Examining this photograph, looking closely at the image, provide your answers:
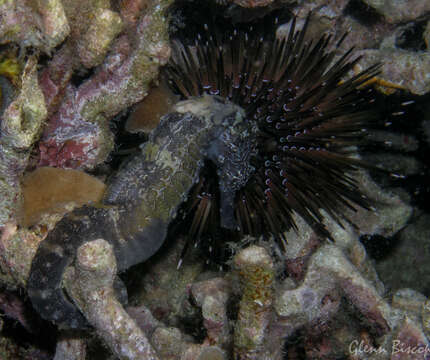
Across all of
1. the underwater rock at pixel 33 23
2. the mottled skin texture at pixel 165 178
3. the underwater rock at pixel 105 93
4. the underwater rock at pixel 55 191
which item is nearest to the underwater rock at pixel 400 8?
the mottled skin texture at pixel 165 178

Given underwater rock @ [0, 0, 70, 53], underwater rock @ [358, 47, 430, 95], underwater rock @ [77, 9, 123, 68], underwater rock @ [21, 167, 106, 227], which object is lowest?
underwater rock @ [358, 47, 430, 95]

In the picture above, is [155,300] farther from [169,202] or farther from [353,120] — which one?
[353,120]

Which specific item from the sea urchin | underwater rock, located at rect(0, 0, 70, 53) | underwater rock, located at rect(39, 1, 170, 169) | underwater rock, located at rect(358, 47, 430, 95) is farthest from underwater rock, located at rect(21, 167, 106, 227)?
underwater rock, located at rect(358, 47, 430, 95)

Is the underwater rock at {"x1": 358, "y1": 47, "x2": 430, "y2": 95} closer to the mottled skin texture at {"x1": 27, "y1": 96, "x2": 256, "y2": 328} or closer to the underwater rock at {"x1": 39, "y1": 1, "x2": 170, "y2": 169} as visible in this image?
the mottled skin texture at {"x1": 27, "y1": 96, "x2": 256, "y2": 328}

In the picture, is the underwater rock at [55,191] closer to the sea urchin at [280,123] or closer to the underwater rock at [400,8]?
the sea urchin at [280,123]

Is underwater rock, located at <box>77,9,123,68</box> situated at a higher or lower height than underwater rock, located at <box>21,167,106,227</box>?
higher

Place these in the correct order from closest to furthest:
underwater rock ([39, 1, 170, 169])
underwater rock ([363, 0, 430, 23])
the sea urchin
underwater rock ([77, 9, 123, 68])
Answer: underwater rock ([77, 9, 123, 68])
underwater rock ([39, 1, 170, 169])
the sea urchin
underwater rock ([363, 0, 430, 23])
